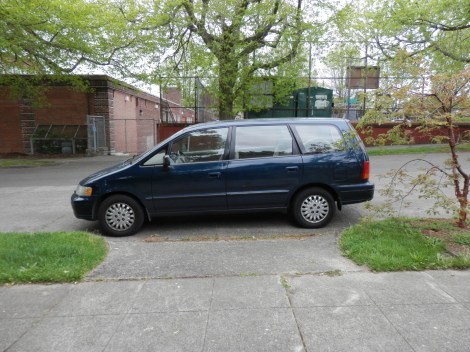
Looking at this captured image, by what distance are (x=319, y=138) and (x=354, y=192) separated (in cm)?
104

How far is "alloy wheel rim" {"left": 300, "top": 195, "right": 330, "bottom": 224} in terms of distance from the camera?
5.98 m

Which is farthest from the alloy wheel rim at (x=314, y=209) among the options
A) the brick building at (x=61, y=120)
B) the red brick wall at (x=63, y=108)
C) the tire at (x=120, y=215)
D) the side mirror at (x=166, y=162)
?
the red brick wall at (x=63, y=108)

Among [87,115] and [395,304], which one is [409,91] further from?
[87,115]

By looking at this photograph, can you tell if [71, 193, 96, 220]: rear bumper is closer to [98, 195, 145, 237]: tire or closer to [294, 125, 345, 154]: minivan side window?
[98, 195, 145, 237]: tire

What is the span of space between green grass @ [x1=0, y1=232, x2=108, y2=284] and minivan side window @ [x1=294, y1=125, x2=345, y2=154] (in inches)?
135

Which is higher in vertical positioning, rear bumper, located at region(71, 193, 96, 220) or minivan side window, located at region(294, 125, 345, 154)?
minivan side window, located at region(294, 125, 345, 154)

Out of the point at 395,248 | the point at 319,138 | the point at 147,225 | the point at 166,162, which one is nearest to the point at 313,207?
the point at 319,138

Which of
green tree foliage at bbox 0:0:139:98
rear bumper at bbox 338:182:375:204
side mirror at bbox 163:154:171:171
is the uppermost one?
green tree foliage at bbox 0:0:139:98

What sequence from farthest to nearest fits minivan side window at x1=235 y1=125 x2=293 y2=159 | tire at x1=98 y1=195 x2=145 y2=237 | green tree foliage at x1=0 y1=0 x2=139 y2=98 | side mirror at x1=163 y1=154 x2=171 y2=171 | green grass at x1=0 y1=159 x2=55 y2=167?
1. green grass at x1=0 y1=159 x2=55 y2=167
2. green tree foliage at x1=0 y1=0 x2=139 y2=98
3. minivan side window at x1=235 y1=125 x2=293 y2=159
4. tire at x1=98 y1=195 x2=145 y2=237
5. side mirror at x1=163 y1=154 x2=171 y2=171

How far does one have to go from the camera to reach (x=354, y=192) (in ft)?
19.8

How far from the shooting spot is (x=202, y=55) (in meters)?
15.1

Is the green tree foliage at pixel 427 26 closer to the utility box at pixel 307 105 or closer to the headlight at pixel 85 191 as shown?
the utility box at pixel 307 105

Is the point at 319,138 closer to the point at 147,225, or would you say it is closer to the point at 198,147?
the point at 198,147

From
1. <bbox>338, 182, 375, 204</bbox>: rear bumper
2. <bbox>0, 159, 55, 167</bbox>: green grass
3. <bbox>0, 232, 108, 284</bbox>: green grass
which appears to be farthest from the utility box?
<bbox>0, 232, 108, 284</bbox>: green grass
